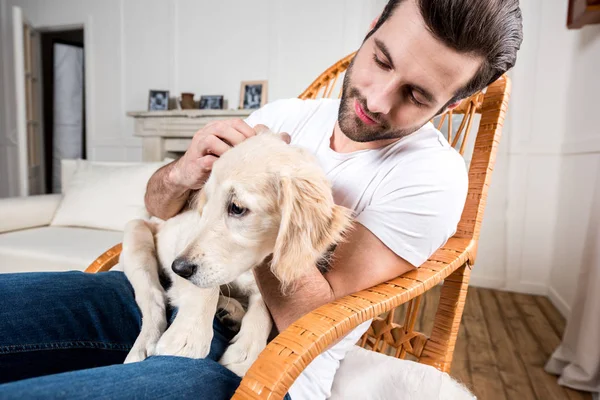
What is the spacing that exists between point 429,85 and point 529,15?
10.8 ft

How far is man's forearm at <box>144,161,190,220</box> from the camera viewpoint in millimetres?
1143

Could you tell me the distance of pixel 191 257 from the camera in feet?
2.59

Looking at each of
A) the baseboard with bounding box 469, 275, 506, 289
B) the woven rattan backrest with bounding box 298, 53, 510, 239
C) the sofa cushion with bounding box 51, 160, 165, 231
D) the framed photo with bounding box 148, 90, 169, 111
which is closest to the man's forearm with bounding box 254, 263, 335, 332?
the woven rattan backrest with bounding box 298, 53, 510, 239

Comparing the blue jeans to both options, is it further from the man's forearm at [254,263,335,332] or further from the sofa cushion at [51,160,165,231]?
the sofa cushion at [51,160,165,231]

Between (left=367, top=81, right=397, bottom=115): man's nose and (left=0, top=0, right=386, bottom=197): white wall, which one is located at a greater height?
(left=0, top=0, right=386, bottom=197): white wall

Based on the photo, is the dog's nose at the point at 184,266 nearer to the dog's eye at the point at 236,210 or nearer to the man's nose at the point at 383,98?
the dog's eye at the point at 236,210

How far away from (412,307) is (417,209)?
530 millimetres

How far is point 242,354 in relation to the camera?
2.82 feet

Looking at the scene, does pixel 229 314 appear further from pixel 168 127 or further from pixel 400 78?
pixel 168 127

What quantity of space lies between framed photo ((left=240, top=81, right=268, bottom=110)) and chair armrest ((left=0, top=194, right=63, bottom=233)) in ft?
6.80

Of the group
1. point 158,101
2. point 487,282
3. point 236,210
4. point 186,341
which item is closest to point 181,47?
point 158,101

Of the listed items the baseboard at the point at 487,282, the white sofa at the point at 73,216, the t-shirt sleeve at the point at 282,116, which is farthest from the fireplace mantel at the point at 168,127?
the t-shirt sleeve at the point at 282,116

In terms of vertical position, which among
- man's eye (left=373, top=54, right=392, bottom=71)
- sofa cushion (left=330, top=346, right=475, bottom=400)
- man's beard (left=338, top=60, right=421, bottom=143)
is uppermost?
man's eye (left=373, top=54, right=392, bottom=71)

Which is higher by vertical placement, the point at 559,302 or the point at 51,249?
the point at 51,249
